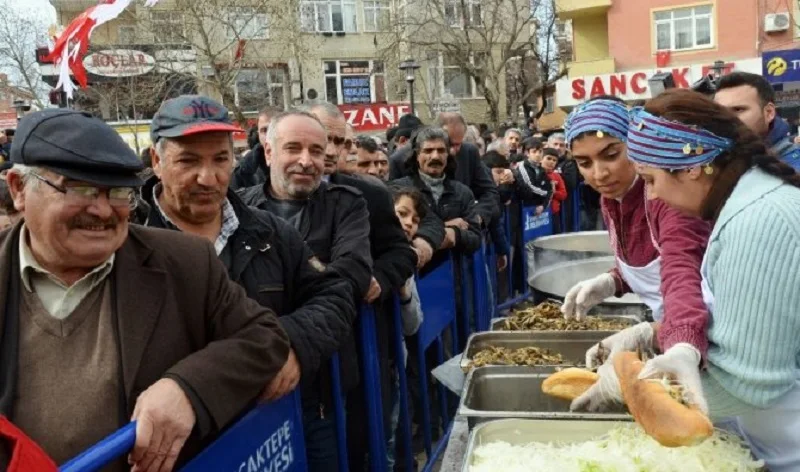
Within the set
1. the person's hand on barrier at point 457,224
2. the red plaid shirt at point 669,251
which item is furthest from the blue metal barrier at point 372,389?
the person's hand on barrier at point 457,224

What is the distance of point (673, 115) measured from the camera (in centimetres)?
183

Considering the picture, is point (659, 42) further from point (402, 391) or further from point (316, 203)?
point (316, 203)

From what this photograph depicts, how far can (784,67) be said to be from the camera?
2202 centimetres

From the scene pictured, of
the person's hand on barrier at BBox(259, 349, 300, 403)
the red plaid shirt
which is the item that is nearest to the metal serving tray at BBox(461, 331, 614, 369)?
the red plaid shirt

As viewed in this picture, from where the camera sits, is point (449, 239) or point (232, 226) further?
point (449, 239)

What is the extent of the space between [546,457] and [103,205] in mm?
1471

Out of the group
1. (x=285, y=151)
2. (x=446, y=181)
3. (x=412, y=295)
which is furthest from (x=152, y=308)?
(x=446, y=181)

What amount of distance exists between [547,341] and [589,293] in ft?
1.11

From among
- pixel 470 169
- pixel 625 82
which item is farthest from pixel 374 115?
pixel 470 169

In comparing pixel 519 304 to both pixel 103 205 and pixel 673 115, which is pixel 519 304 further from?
pixel 103 205

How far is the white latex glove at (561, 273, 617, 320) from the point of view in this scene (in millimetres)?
3021

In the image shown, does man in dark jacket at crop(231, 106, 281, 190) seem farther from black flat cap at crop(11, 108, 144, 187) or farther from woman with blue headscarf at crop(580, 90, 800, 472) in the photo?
woman with blue headscarf at crop(580, 90, 800, 472)

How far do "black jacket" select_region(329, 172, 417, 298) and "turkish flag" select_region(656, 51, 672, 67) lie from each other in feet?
87.2

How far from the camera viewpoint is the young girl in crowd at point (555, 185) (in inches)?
339
